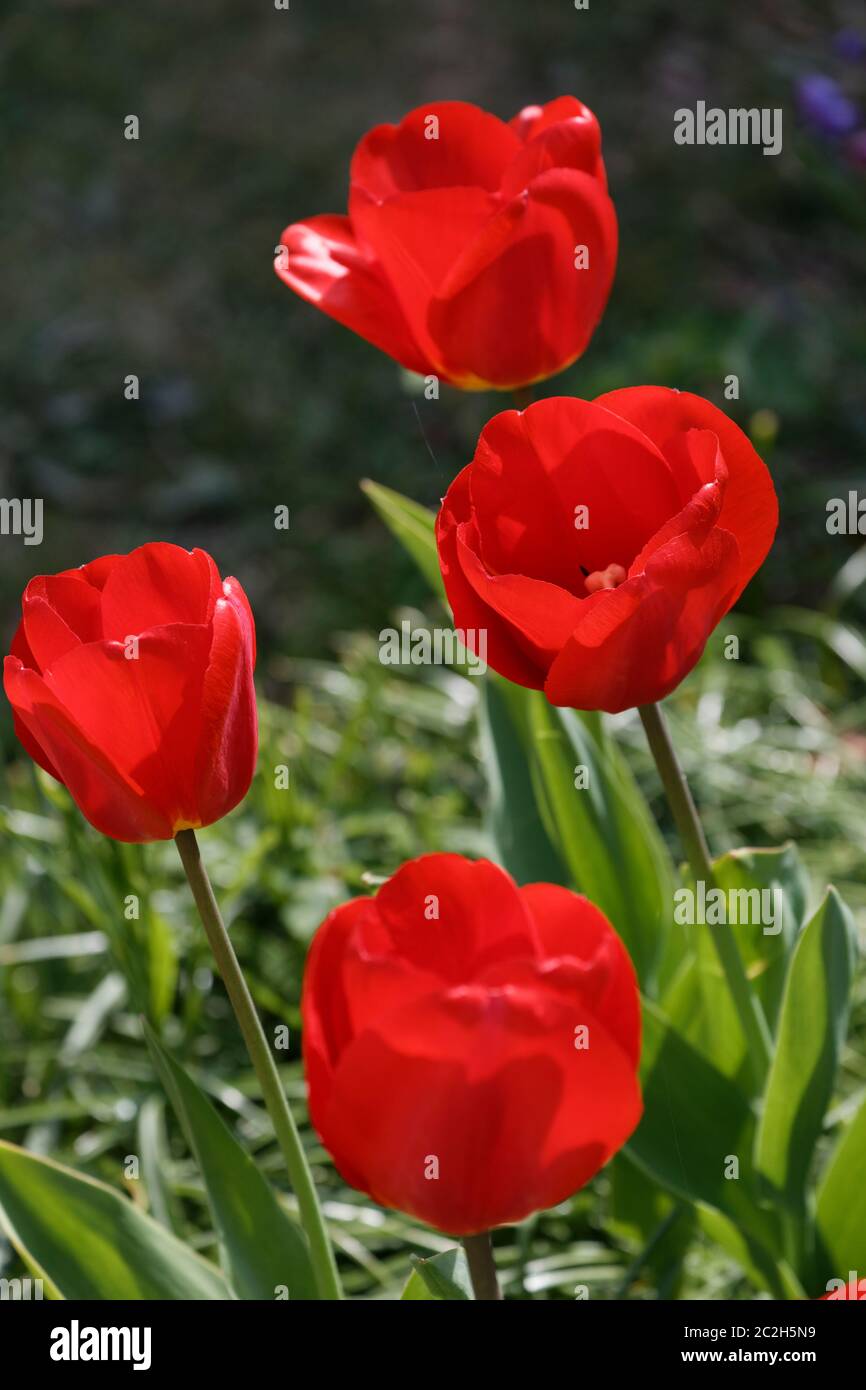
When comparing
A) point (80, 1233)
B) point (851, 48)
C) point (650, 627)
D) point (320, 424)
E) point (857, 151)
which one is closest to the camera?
point (650, 627)

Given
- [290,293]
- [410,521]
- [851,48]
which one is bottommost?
[410,521]

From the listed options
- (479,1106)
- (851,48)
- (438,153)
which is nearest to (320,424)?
(851,48)

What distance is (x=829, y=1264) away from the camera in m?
1.02

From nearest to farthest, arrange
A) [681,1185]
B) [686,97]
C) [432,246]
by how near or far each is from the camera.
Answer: [432,246], [681,1185], [686,97]

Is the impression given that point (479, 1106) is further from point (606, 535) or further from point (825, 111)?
point (825, 111)

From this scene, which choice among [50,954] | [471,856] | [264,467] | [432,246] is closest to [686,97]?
[264,467]

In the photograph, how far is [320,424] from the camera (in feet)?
10.4

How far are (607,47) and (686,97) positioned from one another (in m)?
0.34

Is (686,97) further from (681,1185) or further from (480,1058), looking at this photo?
(480,1058)

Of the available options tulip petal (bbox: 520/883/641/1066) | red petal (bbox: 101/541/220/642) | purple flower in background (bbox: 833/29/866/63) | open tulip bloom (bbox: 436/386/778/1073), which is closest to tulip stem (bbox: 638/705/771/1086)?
open tulip bloom (bbox: 436/386/778/1073)

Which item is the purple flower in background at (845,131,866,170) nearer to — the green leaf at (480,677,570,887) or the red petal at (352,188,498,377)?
the green leaf at (480,677,570,887)

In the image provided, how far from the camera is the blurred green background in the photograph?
1.62 metres

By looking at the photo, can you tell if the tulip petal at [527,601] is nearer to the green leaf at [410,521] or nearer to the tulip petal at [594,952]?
the tulip petal at [594,952]

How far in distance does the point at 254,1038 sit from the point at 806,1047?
407 mm
